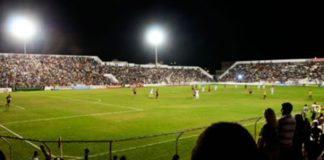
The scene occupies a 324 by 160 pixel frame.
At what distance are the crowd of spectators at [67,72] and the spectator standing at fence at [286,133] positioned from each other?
213 ft

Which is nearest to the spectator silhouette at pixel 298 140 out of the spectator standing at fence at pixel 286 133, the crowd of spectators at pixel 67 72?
the spectator standing at fence at pixel 286 133

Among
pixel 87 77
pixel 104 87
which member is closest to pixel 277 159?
pixel 104 87

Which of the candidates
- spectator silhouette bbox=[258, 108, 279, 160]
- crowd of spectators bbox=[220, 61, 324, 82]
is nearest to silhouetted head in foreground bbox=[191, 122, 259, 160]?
spectator silhouette bbox=[258, 108, 279, 160]

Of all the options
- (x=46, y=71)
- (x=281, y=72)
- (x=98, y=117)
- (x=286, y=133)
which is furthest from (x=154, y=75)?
(x=286, y=133)

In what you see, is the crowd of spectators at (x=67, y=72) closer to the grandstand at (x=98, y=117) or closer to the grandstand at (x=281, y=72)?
the grandstand at (x=98, y=117)

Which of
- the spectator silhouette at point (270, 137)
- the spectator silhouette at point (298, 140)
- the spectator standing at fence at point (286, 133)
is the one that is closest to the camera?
the spectator silhouette at point (270, 137)

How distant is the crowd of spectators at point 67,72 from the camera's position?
226 feet

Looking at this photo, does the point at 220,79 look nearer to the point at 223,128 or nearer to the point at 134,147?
the point at 134,147

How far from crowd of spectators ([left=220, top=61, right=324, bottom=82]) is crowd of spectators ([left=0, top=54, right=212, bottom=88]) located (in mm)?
15602

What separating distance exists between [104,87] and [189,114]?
49.7m

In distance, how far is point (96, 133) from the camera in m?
19.3

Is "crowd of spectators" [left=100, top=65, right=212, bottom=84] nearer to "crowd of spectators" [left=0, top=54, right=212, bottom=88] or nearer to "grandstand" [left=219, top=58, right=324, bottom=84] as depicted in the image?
"crowd of spectators" [left=0, top=54, right=212, bottom=88]

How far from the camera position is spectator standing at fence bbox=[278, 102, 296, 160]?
296 inches

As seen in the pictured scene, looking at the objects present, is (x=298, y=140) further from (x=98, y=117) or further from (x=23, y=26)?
(x=23, y=26)
